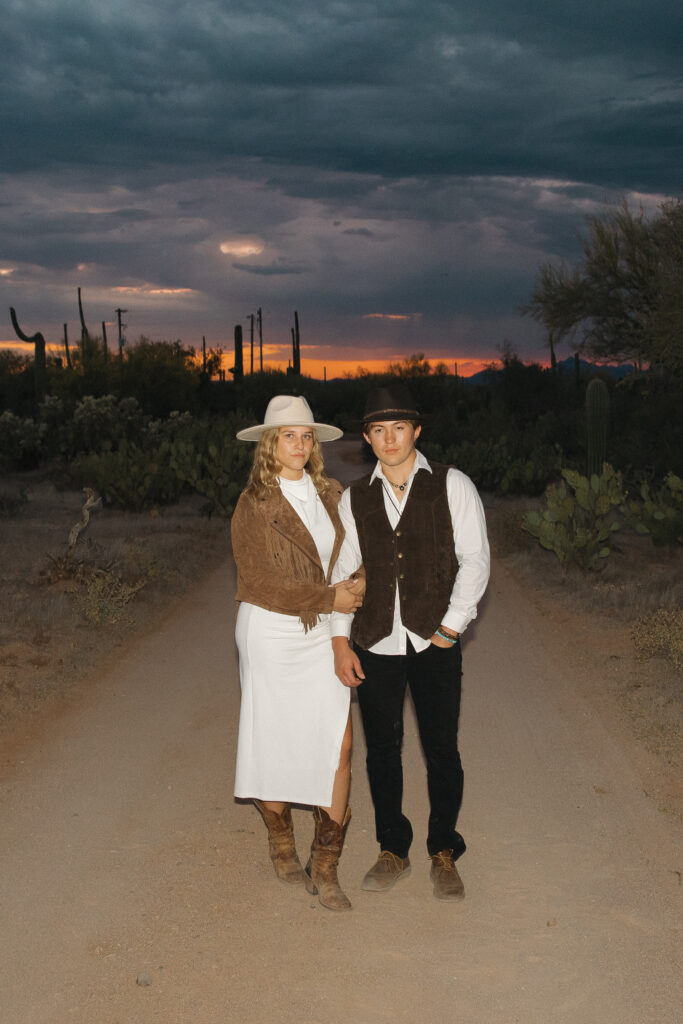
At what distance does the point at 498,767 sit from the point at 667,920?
1919 mm

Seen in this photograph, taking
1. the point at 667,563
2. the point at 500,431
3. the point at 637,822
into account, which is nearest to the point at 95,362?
the point at 500,431

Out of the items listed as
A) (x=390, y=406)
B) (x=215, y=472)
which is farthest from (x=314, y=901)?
(x=215, y=472)

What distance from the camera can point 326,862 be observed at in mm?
4406

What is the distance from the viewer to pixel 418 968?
383cm

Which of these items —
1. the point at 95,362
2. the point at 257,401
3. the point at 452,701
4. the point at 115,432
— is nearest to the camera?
the point at 452,701

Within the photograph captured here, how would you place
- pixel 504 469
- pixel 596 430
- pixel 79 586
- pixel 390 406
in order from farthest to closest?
pixel 504 469 → pixel 596 430 → pixel 79 586 → pixel 390 406

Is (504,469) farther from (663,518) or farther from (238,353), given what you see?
(238,353)

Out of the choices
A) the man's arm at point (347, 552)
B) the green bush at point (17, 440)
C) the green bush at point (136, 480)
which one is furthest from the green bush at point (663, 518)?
the green bush at point (17, 440)

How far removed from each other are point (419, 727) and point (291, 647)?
64 centimetres

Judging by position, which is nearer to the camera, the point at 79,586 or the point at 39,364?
the point at 79,586

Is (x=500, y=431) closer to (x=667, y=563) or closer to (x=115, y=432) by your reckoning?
(x=115, y=432)

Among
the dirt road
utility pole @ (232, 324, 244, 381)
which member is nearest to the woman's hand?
the dirt road

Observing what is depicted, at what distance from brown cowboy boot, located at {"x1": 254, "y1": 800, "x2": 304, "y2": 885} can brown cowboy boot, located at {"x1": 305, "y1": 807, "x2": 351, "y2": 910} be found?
9 centimetres

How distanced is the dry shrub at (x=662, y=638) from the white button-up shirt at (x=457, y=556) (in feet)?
14.2
